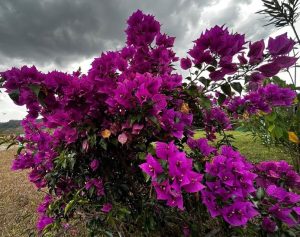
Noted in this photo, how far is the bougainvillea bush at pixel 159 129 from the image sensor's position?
110cm

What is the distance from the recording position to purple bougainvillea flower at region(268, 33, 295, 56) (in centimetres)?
108

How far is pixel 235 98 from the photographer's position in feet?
5.94

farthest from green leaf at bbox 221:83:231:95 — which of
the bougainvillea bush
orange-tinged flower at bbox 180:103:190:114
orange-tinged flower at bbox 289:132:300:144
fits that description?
orange-tinged flower at bbox 289:132:300:144

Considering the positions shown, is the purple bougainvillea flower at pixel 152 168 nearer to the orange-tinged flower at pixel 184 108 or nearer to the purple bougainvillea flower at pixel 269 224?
the orange-tinged flower at pixel 184 108

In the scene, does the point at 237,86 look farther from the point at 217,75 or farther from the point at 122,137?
the point at 122,137

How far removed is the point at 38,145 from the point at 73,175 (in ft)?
1.37

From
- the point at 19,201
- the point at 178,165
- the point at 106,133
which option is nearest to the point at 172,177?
the point at 178,165

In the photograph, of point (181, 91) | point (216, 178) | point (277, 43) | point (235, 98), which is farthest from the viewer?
point (235, 98)

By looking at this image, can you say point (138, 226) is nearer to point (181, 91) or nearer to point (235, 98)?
point (181, 91)

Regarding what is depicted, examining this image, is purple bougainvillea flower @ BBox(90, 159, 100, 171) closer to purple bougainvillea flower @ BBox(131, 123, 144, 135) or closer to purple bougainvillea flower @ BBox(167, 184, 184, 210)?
purple bougainvillea flower @ BBox(131, 123, 144, 135)

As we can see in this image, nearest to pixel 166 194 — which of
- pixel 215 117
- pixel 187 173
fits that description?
pixel 187 173

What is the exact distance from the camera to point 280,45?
43.1 inches

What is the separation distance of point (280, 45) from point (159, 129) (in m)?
0.59

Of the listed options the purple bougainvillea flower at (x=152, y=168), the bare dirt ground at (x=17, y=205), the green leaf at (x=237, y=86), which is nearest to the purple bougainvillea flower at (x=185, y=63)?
the green leaf at (x=237, y=86)
